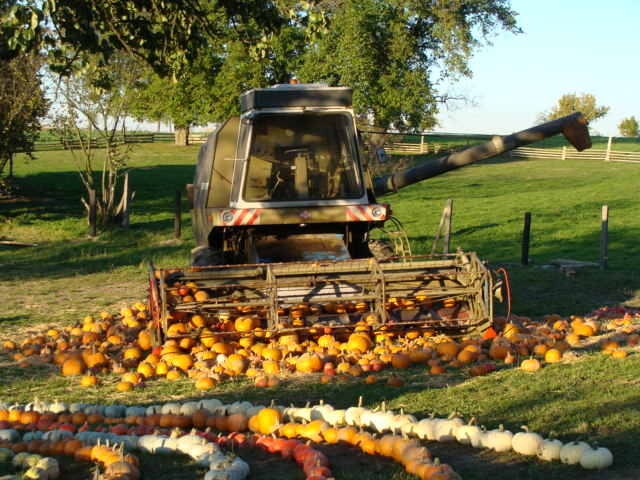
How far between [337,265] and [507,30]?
33407mm

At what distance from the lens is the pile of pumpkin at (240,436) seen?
459cm

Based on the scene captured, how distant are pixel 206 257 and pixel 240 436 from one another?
536 centimetres

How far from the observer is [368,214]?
10.3m

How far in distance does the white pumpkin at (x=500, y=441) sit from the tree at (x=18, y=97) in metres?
20.3

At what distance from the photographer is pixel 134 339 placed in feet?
30.2

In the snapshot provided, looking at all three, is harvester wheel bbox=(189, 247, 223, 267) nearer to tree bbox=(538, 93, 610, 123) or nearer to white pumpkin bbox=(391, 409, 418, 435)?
white pumpkin bbox=(391, 409, 418, 435)

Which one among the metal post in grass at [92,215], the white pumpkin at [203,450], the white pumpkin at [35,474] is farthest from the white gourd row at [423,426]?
the metal post in grass at [92,215]

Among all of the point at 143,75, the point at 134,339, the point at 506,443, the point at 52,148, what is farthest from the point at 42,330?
the point at 52,148

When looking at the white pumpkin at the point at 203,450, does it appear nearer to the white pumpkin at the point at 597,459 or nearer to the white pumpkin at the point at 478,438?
the white pumpkin at the point at 478,438

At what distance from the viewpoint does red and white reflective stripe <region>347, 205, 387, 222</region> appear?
10.3 m

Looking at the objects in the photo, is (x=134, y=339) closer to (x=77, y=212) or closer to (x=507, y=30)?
(x=77, y=212)

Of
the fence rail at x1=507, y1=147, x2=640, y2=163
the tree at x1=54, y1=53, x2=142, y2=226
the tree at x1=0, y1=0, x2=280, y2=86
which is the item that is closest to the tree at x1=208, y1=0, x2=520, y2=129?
the tree at x1=54, y1=53, x2=142, y2=226

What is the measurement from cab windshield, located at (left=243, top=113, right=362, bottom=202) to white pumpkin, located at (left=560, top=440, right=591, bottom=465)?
20.6ft

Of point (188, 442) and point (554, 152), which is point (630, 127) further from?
point (188, 442)
